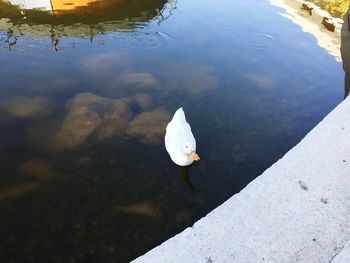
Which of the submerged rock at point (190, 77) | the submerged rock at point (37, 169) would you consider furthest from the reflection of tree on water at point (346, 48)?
the submerged rock at point (37, 169)

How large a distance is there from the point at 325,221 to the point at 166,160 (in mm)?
2952

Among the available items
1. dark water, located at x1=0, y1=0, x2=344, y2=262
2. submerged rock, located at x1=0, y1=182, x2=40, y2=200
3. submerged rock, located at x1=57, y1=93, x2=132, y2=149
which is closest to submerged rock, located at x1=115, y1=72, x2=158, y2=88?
dark water, located at x1=0, y1=0, x2=344, y2=262

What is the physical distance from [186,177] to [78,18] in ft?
27.7

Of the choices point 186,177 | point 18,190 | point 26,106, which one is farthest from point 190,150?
point 26,106

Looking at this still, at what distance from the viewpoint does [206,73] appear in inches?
378

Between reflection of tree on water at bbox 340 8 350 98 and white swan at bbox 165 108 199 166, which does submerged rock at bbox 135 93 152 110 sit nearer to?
white swan at bbox 165 108 199 166

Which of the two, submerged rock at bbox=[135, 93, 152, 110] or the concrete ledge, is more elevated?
the concrete ledge

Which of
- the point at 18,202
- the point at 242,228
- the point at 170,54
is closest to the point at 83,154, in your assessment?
the point at 18,202

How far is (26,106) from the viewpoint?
7.71m

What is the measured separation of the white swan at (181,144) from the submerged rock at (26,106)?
10.2 ft

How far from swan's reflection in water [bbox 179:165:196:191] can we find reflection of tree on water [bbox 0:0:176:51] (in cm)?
615

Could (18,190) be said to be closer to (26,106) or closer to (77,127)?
(77,127)

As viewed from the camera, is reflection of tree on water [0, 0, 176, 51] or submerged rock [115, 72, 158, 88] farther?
reflection of tree on water [0, 0, 176, 51]

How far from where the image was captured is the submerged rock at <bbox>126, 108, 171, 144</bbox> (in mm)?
6992
